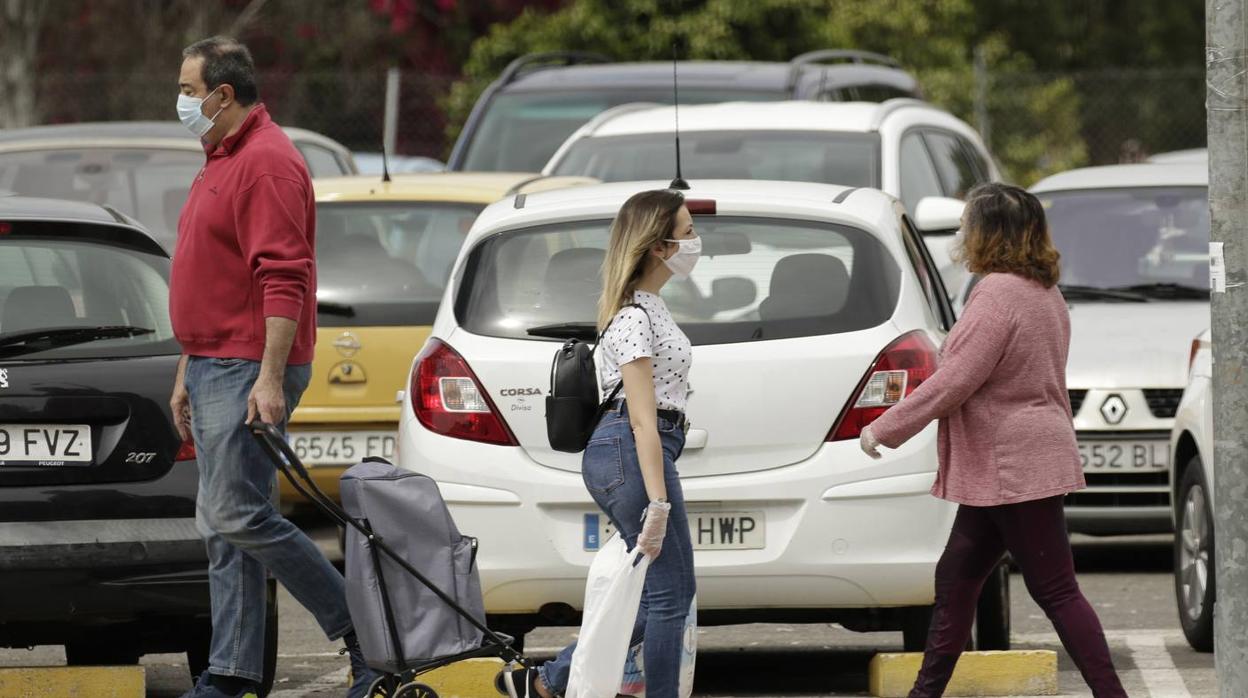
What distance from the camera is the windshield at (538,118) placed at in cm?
1371

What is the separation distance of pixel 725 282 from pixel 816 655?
66.3 inches

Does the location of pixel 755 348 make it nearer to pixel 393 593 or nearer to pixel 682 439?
pixel 682 439

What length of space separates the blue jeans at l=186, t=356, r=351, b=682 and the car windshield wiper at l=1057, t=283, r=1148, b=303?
5.17 metres

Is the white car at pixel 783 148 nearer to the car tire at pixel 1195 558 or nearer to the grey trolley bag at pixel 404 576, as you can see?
the car tire at pixel 1195 558

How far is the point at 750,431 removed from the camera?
6.85m

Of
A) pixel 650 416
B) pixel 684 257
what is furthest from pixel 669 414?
pixel 684 257

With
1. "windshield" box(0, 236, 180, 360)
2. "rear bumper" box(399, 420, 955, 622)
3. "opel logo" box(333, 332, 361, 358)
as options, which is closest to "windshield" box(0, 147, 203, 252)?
"opel logo" box(333, 332, 361, 358)

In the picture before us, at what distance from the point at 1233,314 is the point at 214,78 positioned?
2.81m

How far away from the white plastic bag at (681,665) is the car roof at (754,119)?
18.0 ft

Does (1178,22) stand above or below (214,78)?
below

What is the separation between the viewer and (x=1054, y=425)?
627cm

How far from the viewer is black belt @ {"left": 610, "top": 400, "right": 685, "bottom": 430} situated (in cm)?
601

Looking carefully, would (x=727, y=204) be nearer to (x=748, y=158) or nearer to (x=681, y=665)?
(x=681, y=665)

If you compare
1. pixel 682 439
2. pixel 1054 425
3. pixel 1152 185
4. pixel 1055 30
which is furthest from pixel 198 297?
pixel 1055 30
